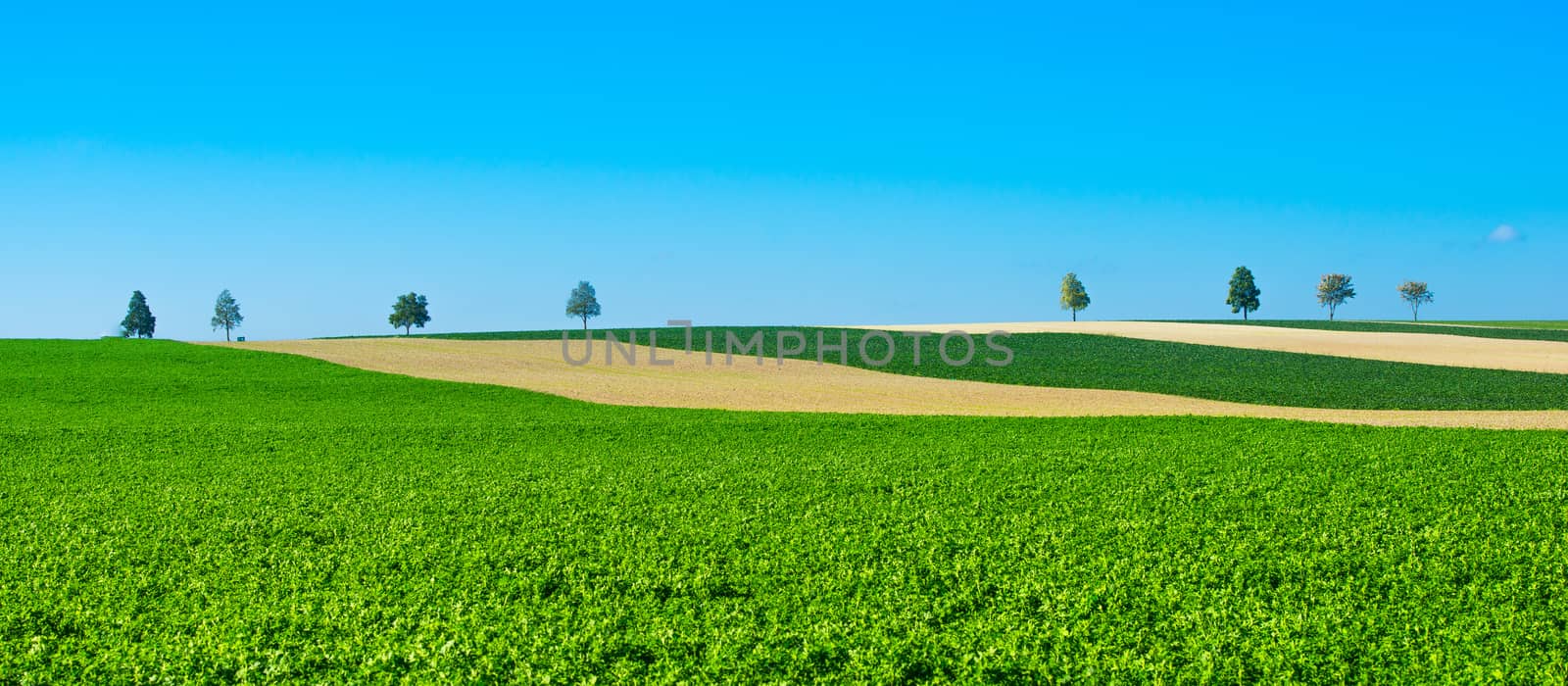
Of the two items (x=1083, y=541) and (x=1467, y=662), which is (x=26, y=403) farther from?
(x=1467, y=662)

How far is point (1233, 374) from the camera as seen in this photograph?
1201 inches

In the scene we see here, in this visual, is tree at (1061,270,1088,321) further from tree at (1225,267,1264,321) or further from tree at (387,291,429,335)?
tree at (387,291,429,335)

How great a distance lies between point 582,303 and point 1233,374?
190ft

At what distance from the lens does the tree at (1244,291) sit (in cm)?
8219

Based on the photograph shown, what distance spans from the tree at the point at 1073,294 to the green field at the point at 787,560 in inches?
2801

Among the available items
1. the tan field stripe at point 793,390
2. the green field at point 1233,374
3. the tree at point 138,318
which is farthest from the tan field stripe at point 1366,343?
the tree at point 138,318

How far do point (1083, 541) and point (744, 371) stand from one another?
946 inches

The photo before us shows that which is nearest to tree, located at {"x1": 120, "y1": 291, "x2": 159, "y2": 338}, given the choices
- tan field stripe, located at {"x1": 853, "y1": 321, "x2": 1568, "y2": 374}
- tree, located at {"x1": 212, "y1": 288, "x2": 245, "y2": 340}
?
tree, located at {"x1": 212, "y1": 288, "x2": 245, "y2": 340}

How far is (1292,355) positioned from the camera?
35.2m

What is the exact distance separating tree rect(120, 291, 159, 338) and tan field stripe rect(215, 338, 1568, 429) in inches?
1517

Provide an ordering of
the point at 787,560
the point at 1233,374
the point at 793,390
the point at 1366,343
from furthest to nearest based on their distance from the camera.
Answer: the point at 1366,343, the point at 1233,374, the point at 793,390, the point at 787,560

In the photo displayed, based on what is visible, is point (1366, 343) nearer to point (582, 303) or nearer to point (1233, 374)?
point (1233, 374)

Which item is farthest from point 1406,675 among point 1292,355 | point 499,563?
point 1292,355

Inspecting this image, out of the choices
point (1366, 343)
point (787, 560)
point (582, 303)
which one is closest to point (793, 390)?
point (787, 560)
